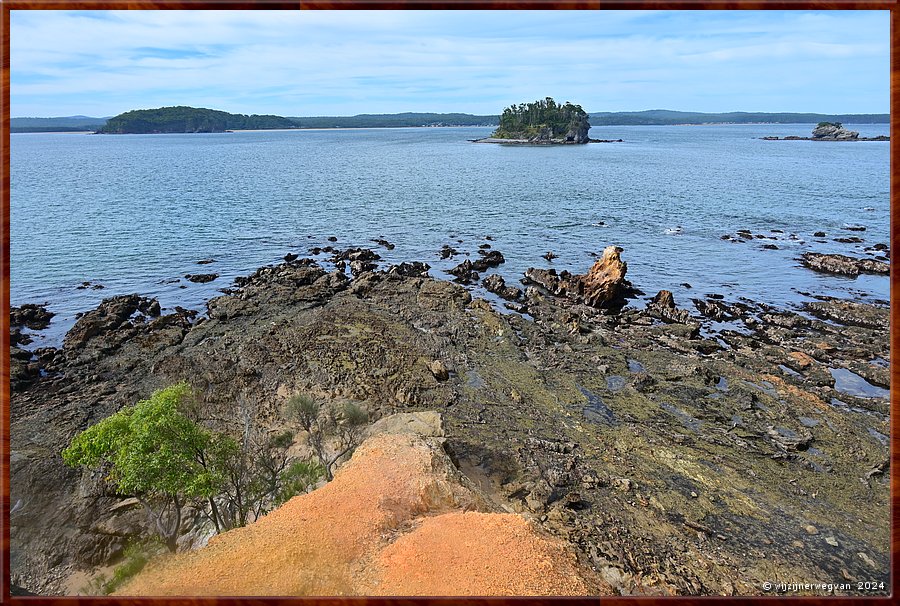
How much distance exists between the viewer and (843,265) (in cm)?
4506

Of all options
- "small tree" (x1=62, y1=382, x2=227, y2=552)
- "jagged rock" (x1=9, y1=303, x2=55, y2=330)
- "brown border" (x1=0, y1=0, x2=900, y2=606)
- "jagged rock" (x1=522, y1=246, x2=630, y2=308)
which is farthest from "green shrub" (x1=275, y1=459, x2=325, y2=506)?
"jagged rock" (x1=9, y1=303, x2=55, y2=330)

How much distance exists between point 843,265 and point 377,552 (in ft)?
164

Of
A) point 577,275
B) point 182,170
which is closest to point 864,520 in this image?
point 577,275

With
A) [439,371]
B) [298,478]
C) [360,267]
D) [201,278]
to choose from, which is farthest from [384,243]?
[298,478]

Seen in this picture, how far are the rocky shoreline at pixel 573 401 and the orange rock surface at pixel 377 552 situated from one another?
280 centimetres

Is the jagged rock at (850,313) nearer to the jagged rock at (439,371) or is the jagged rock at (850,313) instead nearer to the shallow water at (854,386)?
the shallow water at (854,386)

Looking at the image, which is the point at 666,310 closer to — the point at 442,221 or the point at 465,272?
the point at 465,272

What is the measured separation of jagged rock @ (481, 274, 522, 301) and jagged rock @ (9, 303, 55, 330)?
32.0 metres

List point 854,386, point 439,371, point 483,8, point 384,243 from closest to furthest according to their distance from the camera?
point 483,8
point 854,386
point 439,371
point 384,243

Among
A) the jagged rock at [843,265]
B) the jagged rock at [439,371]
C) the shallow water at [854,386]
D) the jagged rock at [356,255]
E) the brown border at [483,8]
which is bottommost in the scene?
the shallow water at [854,386]

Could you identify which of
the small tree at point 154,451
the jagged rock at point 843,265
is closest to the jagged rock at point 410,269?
the small tree at point 154,451

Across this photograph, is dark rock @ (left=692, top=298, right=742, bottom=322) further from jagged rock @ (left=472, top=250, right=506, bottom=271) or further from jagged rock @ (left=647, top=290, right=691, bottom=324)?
jagged rock @ (left=472, top=250, right=506, bottom=271)

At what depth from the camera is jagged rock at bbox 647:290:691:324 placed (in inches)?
1426

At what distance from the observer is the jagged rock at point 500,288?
4100cm
